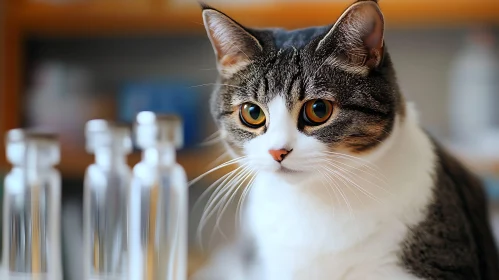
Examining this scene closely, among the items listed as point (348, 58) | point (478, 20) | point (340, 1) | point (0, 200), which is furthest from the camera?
point (478, 20)

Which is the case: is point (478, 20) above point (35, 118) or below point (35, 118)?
above

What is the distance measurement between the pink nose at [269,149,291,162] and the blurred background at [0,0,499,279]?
0.92 metres

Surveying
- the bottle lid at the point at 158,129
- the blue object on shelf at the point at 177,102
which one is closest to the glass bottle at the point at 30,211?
the bottle lid at the point at 158,129

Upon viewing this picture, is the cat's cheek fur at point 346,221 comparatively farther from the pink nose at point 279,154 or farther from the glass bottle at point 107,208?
the glass bottle at point 107,208

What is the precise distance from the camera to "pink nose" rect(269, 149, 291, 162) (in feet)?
2.20

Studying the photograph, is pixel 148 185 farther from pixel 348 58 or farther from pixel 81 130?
pixel 81 130

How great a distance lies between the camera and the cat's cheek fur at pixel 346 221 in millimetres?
692

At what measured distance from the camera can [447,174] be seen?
2.63 feet

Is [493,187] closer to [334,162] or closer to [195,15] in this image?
[195,15]

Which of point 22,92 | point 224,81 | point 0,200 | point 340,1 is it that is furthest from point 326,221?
Answer: point 22,92

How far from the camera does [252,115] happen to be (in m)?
0.73

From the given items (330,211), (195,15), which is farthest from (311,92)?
(195,15)

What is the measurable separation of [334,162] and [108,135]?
0.26 meters

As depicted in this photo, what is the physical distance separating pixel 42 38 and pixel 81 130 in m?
0.36
